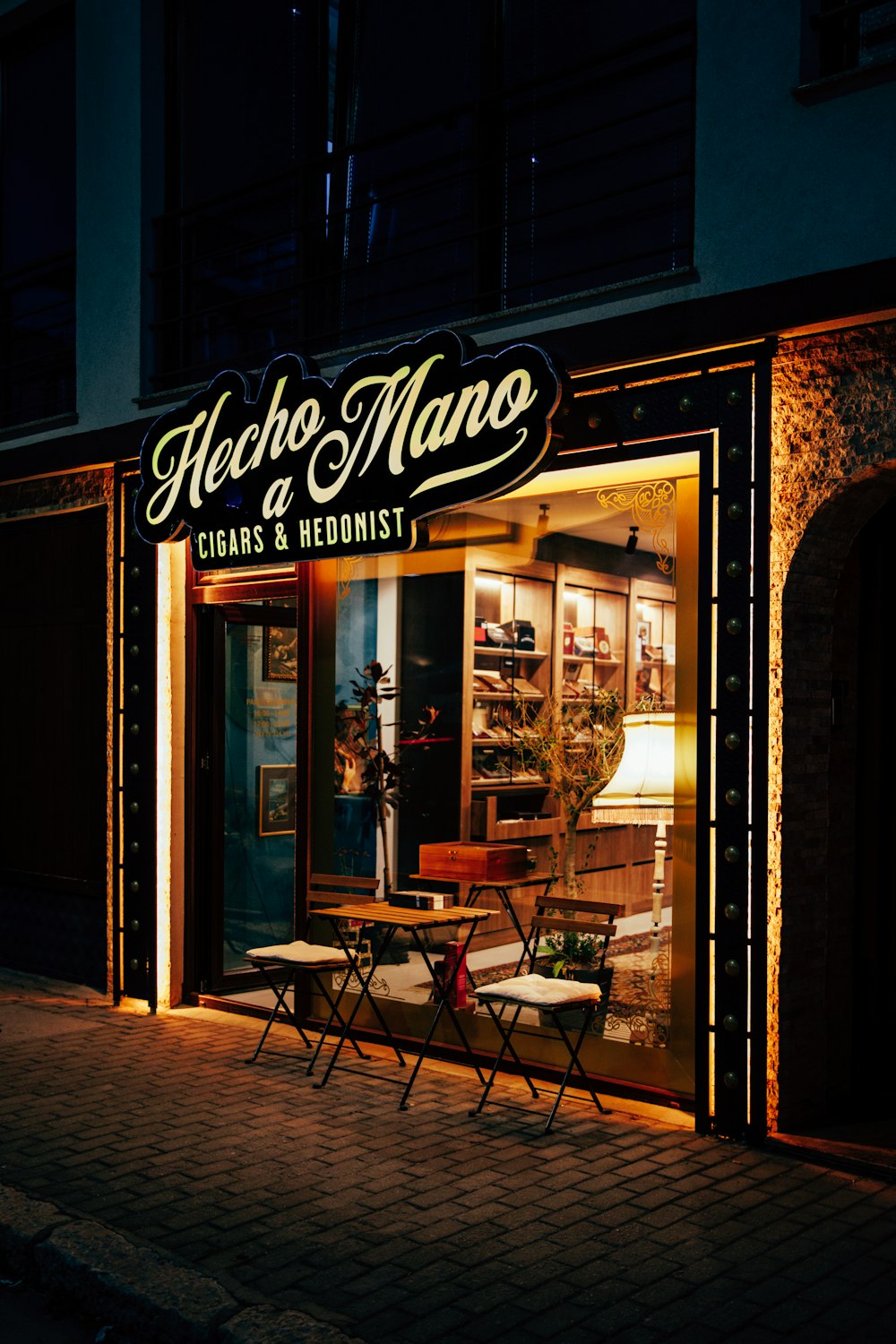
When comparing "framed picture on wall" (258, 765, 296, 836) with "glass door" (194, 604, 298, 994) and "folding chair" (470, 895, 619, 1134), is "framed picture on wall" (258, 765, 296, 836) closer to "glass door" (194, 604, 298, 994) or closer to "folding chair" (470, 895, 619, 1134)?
"glass door" (194, 604, 298, 994)

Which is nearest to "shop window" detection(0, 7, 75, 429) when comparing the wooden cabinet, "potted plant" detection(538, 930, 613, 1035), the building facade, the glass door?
the building facade

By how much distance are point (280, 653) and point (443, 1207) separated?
4573 mm

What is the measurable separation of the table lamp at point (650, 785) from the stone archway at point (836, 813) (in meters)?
0.75

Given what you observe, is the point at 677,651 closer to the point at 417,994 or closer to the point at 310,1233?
the point at 417,994

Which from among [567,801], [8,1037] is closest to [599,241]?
[567,801]

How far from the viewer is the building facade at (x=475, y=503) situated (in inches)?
225

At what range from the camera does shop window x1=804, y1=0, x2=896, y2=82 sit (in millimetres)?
5602

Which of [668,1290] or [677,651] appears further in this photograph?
[677,651]

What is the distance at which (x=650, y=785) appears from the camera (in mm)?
6453

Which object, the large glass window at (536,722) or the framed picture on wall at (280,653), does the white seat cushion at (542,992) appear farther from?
the framed picture on wall at (280,653)

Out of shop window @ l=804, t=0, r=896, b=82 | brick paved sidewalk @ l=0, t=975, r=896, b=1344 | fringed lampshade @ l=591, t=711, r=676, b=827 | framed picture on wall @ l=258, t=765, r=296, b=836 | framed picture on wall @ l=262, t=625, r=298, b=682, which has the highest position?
shop window @ l=804, t=0, r=896, b=82

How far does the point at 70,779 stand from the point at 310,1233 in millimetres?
5407

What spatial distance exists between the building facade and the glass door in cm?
3

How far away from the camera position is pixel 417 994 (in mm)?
7375
